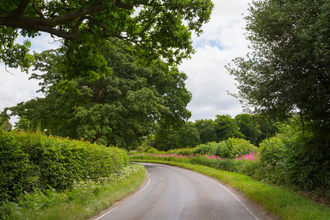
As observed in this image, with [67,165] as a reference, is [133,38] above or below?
above

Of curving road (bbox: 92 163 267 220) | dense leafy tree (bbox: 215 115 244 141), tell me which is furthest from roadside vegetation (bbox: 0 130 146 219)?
dense leafy tree (bbox: 215 115 244 141)

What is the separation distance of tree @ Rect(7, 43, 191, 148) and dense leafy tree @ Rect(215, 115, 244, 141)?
164 feet

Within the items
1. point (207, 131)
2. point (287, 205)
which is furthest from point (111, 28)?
point (207, 131)

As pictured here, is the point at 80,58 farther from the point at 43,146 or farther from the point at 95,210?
the point at 95,210

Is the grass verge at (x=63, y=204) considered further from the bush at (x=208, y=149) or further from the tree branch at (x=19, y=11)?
the bush at (x=208, y=149)

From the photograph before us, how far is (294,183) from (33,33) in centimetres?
1263

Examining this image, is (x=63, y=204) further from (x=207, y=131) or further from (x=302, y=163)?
(x=207, y=131)

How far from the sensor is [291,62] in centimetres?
719

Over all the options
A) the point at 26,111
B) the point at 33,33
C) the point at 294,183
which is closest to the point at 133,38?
the point at 33,33

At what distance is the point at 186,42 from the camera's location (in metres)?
8.70

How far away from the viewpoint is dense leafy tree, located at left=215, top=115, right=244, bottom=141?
72075mm

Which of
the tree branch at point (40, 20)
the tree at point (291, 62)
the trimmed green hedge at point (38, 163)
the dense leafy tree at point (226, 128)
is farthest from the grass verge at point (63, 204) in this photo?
the dense leafy tree at point (226, 128)

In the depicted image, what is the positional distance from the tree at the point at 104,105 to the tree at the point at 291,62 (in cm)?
1344

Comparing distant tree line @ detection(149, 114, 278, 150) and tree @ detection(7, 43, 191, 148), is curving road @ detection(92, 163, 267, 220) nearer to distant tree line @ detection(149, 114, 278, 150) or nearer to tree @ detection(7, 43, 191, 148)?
tree @ detection(7, 43, 191, 148)
